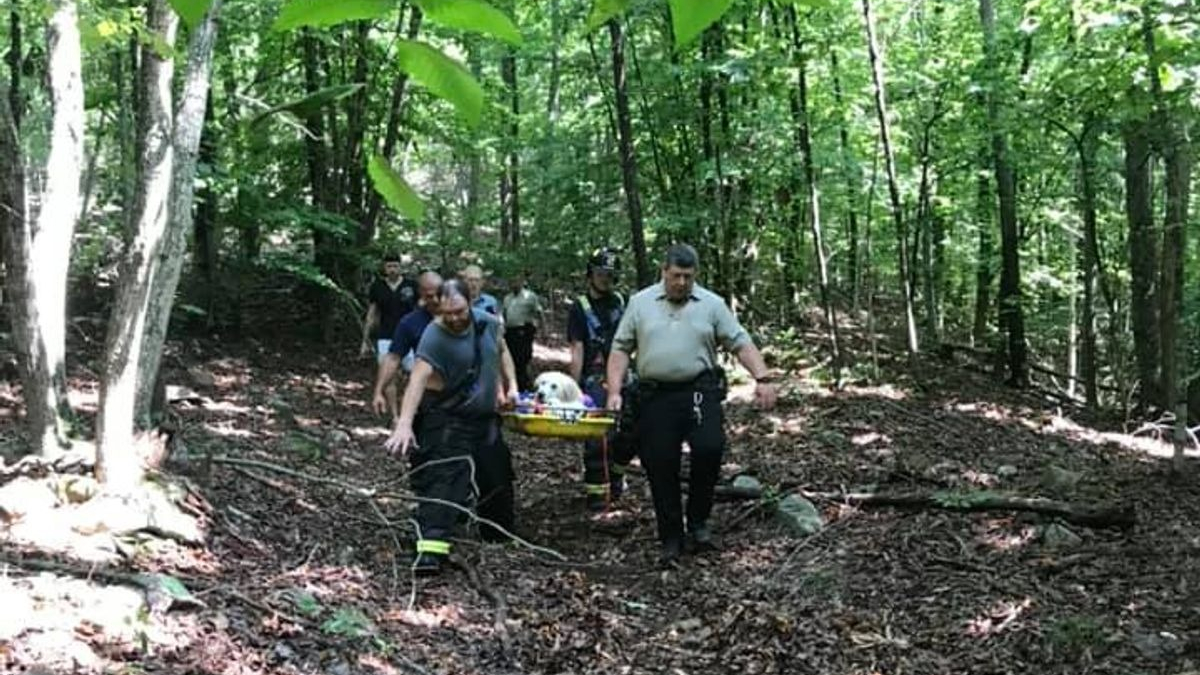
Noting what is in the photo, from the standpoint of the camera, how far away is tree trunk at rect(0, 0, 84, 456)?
6.09m

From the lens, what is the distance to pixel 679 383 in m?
6.28

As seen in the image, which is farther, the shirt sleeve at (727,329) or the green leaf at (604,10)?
the shirt sleeve at (727,329)

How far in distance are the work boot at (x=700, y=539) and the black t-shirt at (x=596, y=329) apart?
1.84 metres

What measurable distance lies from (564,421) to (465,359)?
718 mm

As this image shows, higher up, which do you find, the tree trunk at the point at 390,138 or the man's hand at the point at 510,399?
the tree trunk at the point at 390,138

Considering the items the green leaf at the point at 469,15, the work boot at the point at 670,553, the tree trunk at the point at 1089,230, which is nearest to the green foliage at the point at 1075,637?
the work boot at the point at 670,553

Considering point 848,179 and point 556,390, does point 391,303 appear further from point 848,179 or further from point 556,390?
point 848,179

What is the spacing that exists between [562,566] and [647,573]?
51 cm

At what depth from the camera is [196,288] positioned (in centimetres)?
1534

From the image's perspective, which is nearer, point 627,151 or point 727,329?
point 727,329

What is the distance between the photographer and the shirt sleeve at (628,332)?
6.45 meters

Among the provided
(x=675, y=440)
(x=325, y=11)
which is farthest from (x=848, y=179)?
(x=325, y=11)

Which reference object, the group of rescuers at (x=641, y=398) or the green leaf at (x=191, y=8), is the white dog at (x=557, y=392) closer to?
the group of rescuers at (x=641, y=398)

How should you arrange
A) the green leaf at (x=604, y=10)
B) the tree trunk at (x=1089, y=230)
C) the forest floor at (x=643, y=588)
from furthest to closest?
the tree trunk at (x=1089, y=230) → the forest floor at (x=643, y=588) → the green leaf at (x=604, y=10)
